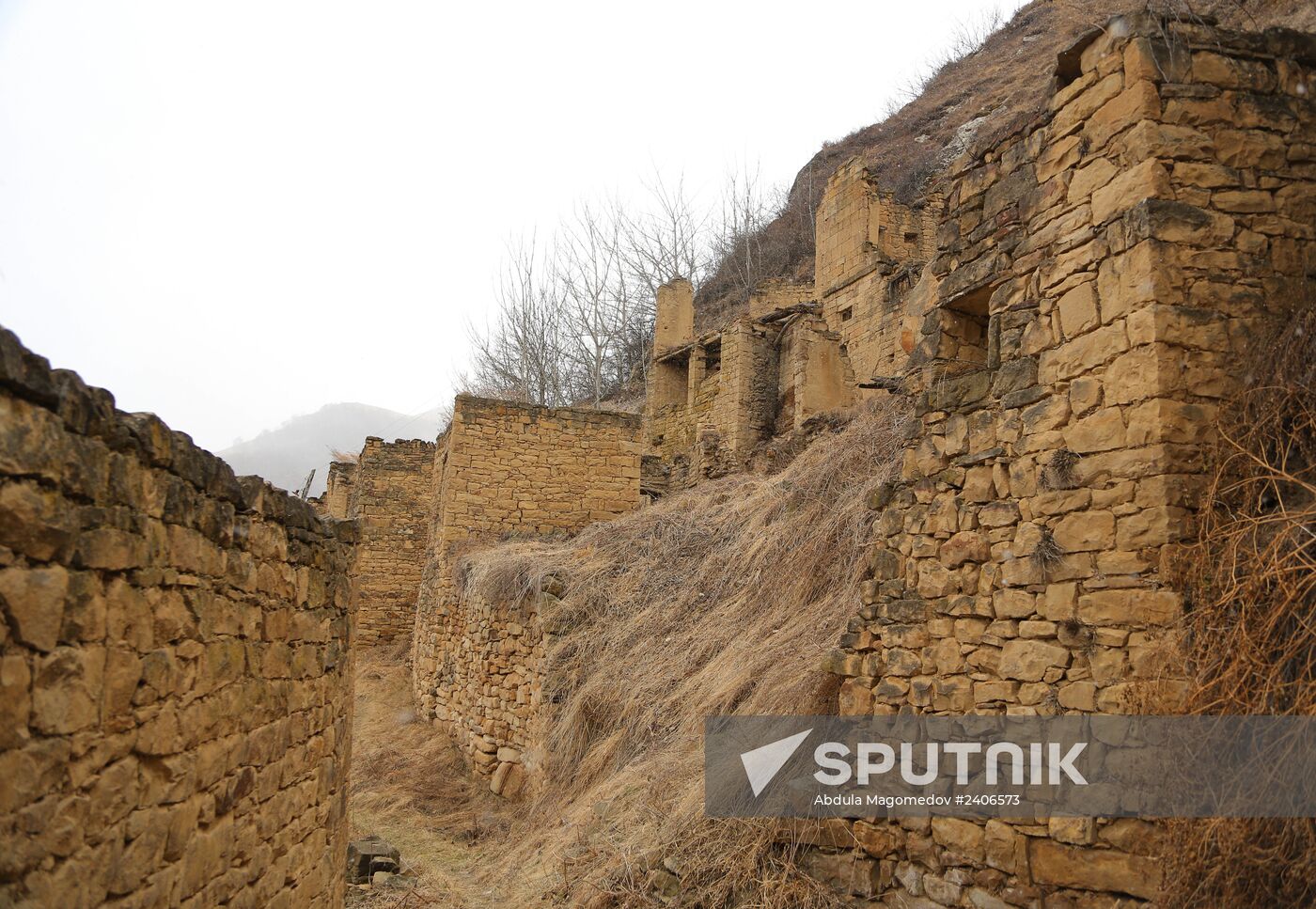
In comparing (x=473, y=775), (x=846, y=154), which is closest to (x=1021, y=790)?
(x=473, y=775)

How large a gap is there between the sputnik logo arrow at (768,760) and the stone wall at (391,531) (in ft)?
38.1

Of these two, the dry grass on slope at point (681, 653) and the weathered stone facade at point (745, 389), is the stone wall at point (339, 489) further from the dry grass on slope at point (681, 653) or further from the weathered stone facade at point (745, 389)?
the dry grass on slope at point (681, 653)

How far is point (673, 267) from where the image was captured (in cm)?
3147

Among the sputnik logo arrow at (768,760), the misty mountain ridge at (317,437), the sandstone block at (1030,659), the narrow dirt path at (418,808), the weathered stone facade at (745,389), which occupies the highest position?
the misty mountain ridge at (317,437)

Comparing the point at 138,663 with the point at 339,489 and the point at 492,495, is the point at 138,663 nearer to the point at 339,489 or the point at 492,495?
the point at 492,495

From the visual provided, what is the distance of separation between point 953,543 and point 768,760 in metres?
1.97

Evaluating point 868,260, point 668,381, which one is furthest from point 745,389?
point 668,381

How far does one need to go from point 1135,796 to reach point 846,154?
36737 mm

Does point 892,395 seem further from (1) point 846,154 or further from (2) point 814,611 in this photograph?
(1) point 846,154

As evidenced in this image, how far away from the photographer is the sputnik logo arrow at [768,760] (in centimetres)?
569

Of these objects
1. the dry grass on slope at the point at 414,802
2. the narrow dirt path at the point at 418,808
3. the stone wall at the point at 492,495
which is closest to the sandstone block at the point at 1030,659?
the narrow dirt path at the point at 418,808

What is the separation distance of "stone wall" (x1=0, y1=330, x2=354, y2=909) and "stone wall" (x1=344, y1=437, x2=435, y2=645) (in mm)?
12943
